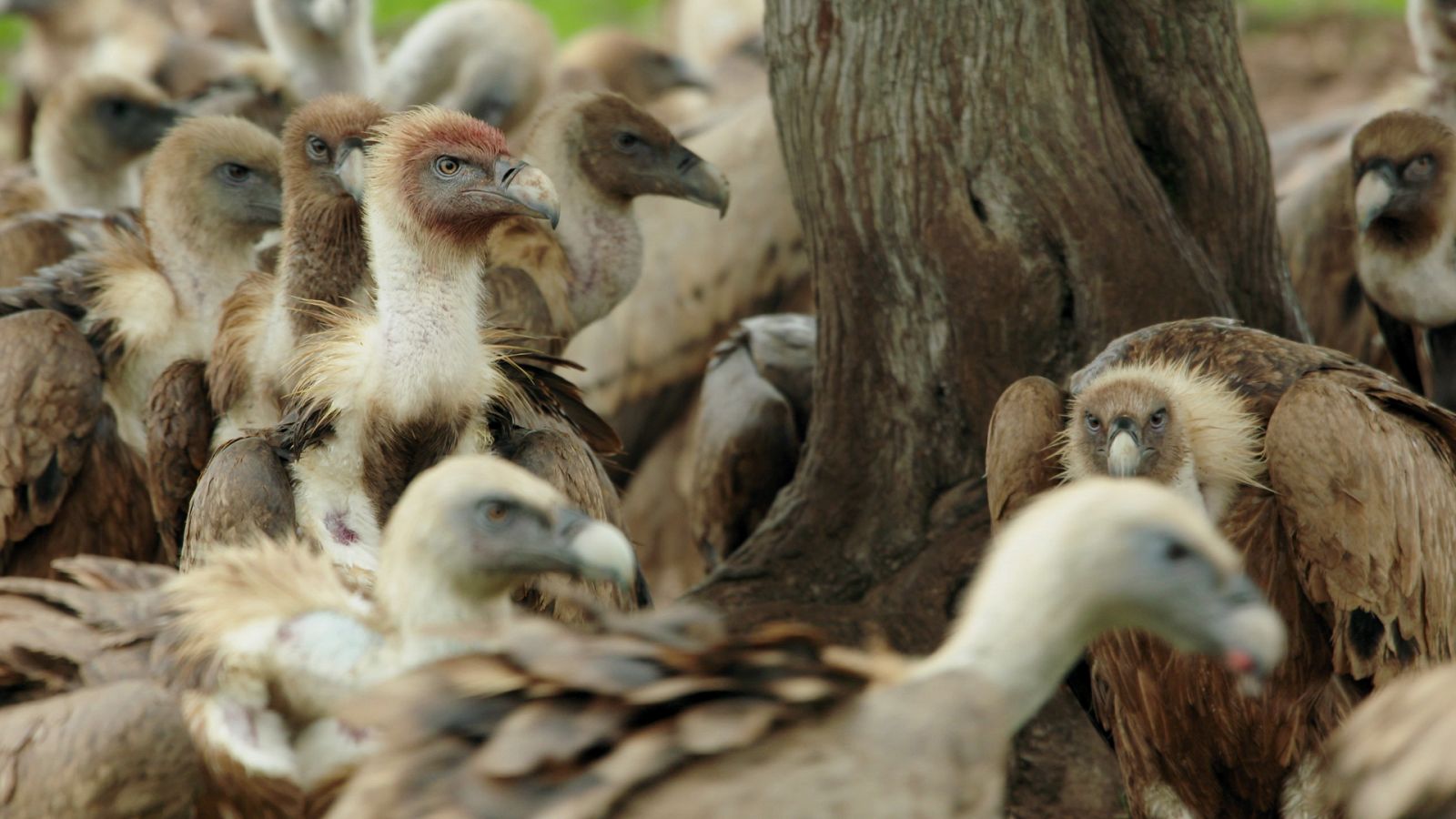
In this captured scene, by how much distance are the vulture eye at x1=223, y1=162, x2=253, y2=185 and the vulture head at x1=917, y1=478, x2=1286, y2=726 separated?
12.5 ft

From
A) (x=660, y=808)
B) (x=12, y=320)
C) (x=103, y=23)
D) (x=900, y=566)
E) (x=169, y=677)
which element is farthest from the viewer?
(x=103, y=23)

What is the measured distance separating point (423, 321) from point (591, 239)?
2.38 m

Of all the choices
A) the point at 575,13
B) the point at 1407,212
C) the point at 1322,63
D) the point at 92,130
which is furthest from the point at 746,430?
the point at 575,13

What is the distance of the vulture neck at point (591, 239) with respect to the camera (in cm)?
718

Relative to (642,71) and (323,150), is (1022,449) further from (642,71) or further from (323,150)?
(642,71)

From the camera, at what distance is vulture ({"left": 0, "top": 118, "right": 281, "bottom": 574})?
6.09 meters

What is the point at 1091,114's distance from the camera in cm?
621

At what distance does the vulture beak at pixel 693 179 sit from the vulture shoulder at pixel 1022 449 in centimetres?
212

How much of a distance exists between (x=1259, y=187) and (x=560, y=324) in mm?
2467

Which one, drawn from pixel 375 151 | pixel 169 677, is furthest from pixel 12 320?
pixel 169 677

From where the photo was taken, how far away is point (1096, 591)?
336 centimetres

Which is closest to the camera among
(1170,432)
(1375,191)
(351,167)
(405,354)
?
(405,354)

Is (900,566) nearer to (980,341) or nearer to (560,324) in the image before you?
(980,341)

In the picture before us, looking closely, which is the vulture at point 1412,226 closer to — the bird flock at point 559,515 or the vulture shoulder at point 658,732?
the bird flock at point 559,515
